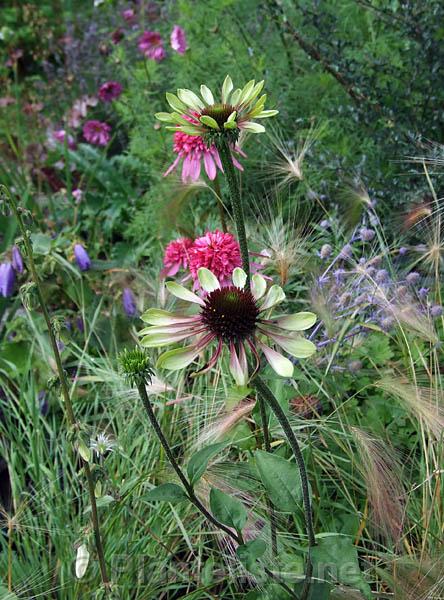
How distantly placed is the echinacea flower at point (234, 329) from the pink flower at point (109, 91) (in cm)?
320

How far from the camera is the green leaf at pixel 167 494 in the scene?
1230 millimetres

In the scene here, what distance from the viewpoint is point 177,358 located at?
3.54 ft

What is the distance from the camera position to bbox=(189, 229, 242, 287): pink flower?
70.1 inches

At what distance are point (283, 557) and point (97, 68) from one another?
13.7 ft

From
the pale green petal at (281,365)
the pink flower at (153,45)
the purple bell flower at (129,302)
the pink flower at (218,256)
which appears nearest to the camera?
the pale green petal at (281,365)

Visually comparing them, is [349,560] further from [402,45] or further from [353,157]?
[402,45]

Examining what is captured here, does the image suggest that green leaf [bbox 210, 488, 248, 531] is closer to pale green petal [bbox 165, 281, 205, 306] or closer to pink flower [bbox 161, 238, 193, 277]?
pale green petal [bbox 165, 281, 205, 306]

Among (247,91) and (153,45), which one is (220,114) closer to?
(247,91)

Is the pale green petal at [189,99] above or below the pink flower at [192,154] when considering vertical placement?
below

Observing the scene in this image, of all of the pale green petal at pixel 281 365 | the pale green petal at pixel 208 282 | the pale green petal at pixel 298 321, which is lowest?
the pale green petal at pixel 281 365

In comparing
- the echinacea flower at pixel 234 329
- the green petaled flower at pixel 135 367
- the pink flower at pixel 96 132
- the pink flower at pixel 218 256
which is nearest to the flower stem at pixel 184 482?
the green petaled flower at pixel 135 367

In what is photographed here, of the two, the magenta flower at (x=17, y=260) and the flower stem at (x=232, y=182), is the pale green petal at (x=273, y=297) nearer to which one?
the flower stem at (x=232, y=182)

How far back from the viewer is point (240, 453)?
2023 mm

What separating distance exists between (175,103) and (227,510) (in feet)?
2.30
